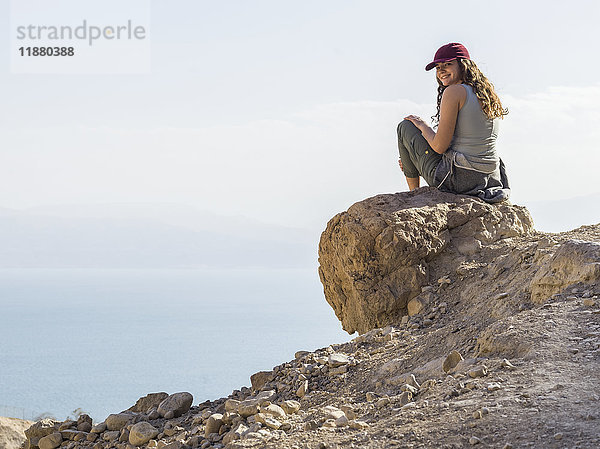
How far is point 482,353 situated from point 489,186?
2.79 meters

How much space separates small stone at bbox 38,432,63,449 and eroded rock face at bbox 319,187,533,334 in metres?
2.64

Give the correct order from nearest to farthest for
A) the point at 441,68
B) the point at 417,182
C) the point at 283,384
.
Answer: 1. the point at 283,384
2. the point at 441,68
3. the point at 417,182

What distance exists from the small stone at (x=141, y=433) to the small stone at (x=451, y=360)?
223cm

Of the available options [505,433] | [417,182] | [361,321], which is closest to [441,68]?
[417,182]

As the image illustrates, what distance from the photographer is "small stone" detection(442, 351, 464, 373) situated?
3.99 metres

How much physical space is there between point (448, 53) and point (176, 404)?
151 inches

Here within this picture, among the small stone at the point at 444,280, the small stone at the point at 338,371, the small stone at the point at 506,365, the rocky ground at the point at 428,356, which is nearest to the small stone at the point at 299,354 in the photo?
the rocky ground at the point at 428,356

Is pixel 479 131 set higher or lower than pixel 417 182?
higher

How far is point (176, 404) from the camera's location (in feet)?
17.5

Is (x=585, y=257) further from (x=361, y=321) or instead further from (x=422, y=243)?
(x=361, y=321)

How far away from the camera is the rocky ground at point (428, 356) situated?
320 cm

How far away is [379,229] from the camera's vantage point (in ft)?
18.8

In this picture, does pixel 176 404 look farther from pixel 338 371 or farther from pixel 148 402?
pixel 338 371

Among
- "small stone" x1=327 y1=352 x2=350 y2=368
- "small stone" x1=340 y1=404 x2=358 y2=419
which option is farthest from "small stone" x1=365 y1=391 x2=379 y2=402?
"small stone" x1=327 y1=352 x2=350 y2=368
